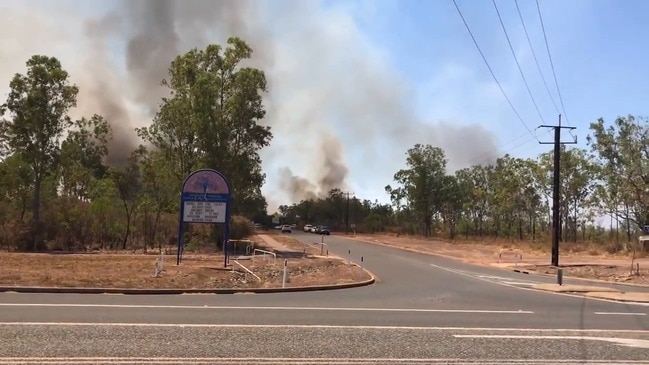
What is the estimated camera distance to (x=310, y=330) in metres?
10.8

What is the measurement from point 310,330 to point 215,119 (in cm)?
3225

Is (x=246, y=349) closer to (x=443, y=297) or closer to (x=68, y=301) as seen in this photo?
(x=68, y=301)

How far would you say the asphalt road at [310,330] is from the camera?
8531mm

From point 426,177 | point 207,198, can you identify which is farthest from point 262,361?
point 426,177

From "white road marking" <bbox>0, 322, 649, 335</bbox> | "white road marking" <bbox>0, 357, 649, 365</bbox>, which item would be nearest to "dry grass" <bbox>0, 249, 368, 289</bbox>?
"white road marking" <bbox>0, 322, 649, 335</bbox>

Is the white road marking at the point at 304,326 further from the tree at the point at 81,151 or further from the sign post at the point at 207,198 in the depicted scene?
the tree at the point at 81,151

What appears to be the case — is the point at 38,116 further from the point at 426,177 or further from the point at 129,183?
the point at 426,177

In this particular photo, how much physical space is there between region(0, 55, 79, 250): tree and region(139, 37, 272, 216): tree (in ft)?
20.7

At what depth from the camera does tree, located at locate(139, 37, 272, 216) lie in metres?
41.6

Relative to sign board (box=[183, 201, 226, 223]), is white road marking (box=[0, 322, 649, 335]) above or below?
below

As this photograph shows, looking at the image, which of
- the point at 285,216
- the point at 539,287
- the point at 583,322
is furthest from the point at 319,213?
the point at 583,322

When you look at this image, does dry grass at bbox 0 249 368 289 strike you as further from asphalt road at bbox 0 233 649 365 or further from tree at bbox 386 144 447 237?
tree at bbox 386 144 447 237

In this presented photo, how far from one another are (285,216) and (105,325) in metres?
177

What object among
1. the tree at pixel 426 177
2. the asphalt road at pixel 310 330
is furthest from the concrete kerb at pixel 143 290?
the tree at pixel 426 177
